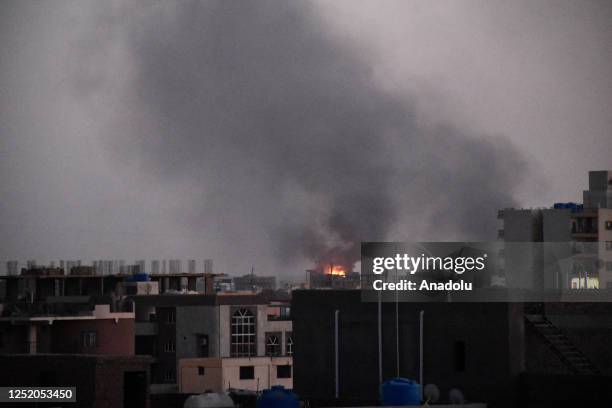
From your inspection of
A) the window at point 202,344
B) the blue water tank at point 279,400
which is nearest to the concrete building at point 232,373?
the window at point 202,344

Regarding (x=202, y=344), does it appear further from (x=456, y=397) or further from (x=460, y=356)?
(x=456, y=397)

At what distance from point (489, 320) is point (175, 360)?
81.4 meters

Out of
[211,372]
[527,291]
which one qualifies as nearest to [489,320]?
[527,291]

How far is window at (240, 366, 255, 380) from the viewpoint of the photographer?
439 ft

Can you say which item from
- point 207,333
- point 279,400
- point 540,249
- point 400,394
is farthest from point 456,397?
point 207,333

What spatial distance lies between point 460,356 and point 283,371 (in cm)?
6794

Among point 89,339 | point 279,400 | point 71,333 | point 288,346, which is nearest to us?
point 279,400

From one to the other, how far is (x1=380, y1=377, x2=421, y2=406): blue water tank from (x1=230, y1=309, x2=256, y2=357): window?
84.0 metres

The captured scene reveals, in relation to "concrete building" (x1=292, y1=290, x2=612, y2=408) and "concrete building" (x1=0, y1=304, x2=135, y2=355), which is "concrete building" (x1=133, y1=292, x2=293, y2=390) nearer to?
"concrete building" (x1=0, y1=304, x2=135, y2=355)

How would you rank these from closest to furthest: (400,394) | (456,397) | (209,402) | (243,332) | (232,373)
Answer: (209,402) < (400,394) < (456,397) < (232,373) < (243,332)

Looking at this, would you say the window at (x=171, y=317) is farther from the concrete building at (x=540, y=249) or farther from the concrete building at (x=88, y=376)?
the concrete building at (x=88, y=376)

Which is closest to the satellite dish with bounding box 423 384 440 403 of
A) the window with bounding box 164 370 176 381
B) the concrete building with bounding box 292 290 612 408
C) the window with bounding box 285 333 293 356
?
the concrete building with bounding box 292 290 612 408

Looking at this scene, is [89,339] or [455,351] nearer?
[455,351]

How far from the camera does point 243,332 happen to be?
150375 mm
